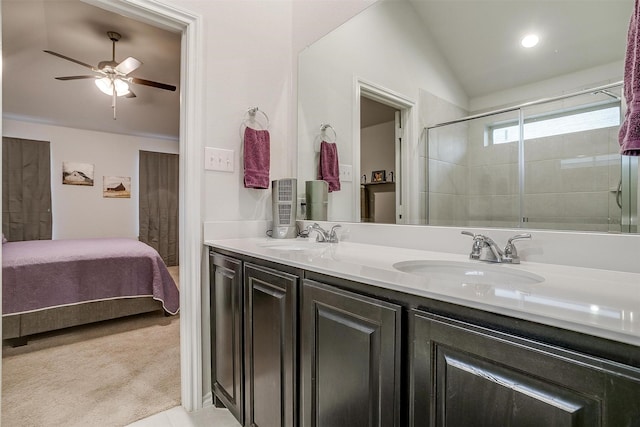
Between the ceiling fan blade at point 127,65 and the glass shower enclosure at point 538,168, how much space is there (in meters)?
2.47

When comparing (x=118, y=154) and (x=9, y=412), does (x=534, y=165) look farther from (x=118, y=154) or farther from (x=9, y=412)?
(x=118, y=154)

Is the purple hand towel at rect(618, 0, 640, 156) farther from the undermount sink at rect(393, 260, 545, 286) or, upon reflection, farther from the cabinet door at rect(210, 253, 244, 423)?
the cabinet door at rect(210, 253, 244, 423)

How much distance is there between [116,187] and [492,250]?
19.5 feet

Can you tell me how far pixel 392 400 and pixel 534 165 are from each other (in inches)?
35.7

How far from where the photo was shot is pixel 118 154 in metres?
5.34

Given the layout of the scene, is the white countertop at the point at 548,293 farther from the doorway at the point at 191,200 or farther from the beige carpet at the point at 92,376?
the beige carpet at the point at 92,376

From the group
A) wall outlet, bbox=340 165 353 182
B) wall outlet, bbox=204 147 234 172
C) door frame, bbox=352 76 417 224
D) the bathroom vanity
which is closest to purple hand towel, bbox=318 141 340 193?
wall outlet, bbox=340 165 353 182

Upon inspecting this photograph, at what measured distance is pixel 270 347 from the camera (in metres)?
1.13

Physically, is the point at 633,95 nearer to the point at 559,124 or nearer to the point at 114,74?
the point at 559,124

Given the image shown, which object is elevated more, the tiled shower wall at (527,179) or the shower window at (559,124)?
the shower window at (559,124)

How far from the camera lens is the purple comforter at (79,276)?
7.86 ft

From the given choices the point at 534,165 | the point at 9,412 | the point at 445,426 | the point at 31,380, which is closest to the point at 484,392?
→ the point at 445,426

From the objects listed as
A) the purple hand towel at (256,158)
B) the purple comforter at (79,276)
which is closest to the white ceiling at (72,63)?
the purple hand towel at (256,158)

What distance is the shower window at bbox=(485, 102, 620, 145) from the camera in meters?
0.93
